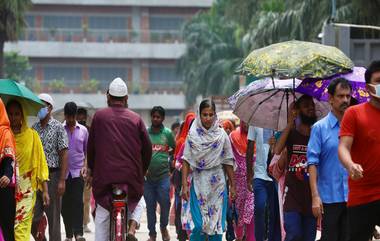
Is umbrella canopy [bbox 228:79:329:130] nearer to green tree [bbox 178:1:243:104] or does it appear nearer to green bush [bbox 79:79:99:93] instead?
green tree [bbox 178:1:243:104]

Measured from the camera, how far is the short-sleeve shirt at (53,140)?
41.6ft

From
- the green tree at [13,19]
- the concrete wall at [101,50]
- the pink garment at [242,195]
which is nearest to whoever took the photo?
the pink garment at [242,195]

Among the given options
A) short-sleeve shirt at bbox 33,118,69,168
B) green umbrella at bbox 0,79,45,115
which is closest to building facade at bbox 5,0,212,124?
short-sleeve shirt at bbox 33,118,69,168

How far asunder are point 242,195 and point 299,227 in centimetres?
342

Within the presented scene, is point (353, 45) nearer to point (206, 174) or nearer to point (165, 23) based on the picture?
point (206, 174)

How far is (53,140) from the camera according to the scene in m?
12.7

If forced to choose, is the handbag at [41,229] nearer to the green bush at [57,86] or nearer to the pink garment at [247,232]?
the pink garment at [247,232]

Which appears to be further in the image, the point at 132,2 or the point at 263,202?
the point at 132,2

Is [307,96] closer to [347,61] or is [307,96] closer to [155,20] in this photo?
[347,61]

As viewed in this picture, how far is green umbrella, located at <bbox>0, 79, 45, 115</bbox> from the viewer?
10.8 metres

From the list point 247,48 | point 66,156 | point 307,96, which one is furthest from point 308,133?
point 247,48

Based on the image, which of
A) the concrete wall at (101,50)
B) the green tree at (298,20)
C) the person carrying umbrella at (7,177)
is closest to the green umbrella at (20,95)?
the person carrying umbrella at (7,177)

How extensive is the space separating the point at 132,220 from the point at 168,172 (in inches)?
158

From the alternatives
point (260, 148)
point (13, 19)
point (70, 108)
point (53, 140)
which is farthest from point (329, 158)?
point (13, 19)
